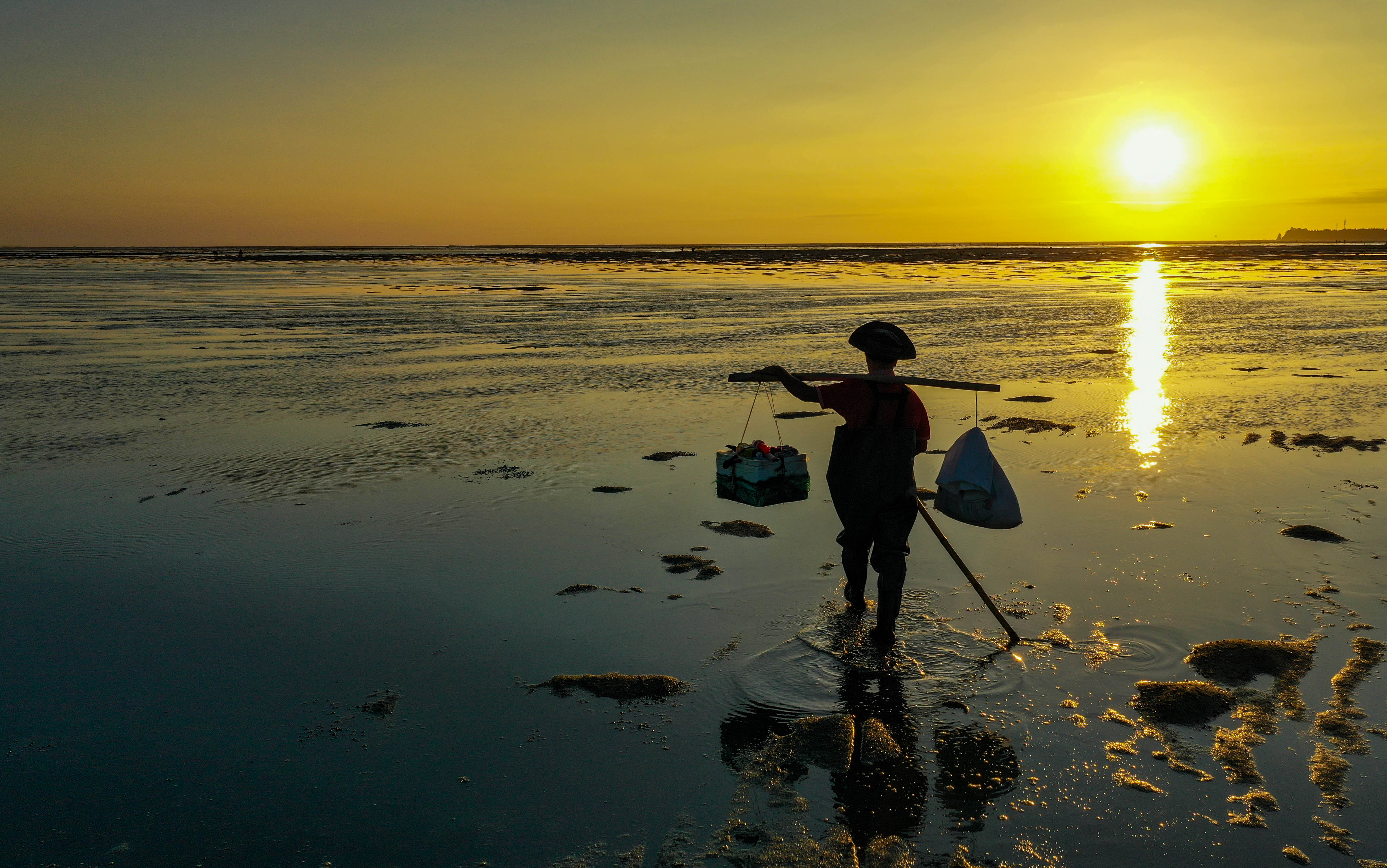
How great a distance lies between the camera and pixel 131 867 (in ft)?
9.95

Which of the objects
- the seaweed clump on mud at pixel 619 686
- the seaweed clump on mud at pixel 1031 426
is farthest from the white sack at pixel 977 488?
the seaweed clump on mud at pixel 1031 426

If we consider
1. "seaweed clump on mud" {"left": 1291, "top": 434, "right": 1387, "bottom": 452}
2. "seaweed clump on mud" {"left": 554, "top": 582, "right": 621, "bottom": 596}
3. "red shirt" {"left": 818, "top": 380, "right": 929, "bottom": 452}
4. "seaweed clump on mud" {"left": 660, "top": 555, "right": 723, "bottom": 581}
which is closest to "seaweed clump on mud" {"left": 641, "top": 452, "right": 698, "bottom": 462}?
"seaweed clump on mud" {"left": 660, "top": 555, "right": 723, "bottom": 581}

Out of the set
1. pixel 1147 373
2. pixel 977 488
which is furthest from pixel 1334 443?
pixel 977 488

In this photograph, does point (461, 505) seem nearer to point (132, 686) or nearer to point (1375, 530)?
point (132, 686)

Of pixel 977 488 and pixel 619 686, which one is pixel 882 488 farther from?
pixel 619 686

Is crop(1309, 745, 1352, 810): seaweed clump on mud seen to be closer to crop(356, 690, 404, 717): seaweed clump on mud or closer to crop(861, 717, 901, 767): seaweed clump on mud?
crop(861, 717, 901, 767): seaweed clump on mud

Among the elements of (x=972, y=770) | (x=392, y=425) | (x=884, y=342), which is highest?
(x=884, y=342)

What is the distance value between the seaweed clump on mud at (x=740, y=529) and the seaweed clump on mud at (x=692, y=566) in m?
0.55

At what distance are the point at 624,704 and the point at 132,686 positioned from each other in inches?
93.6

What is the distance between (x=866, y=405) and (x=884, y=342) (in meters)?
0.34

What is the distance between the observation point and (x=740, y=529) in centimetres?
652

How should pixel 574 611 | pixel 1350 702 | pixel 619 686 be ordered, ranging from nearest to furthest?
1. pixel 1350 702
2. pixel 619 686
3. pixel 574 611

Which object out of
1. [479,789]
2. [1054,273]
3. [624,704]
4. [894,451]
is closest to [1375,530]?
[894,451]

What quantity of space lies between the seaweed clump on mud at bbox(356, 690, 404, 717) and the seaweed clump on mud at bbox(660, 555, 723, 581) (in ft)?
6.50
